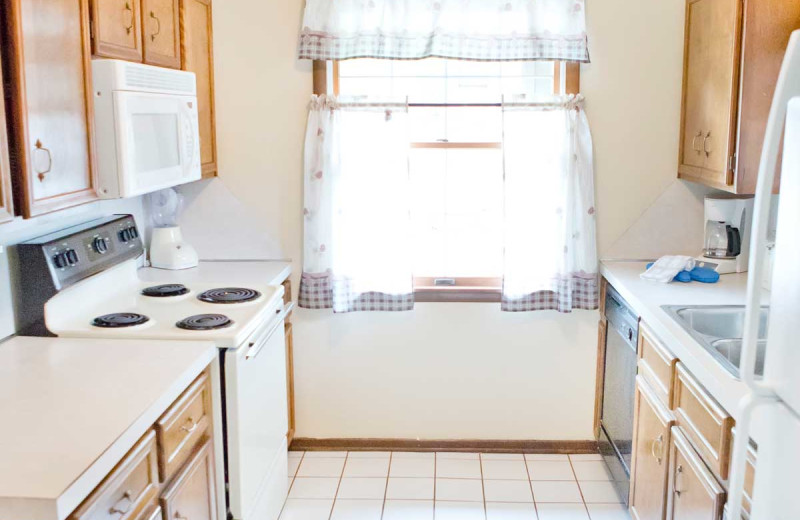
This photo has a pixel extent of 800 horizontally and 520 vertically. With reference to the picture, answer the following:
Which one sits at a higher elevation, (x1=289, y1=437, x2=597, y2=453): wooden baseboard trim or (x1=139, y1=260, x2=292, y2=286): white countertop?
(x1=139, y1=260, x2=292, y2=286): white countertop

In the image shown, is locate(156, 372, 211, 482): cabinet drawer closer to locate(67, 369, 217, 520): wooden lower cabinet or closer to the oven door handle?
locate(67, 369, 217, 520): wooden lower cabinet

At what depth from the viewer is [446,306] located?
3.47 m

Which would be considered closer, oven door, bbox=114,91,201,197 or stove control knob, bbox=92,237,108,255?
oven door, bbox=114,91,201,197

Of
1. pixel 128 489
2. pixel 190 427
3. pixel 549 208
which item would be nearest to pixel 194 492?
pixel 190 427

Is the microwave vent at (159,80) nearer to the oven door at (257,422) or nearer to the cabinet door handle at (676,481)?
the oven door at (257,422)

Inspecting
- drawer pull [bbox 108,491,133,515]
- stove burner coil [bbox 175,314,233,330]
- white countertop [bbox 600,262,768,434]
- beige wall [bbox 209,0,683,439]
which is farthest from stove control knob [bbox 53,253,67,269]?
white countertop [bbox 600,262,768,434]

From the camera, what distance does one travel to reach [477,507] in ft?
10.1

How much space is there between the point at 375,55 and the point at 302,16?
0.35m

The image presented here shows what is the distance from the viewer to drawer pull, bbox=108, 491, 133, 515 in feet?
5.22

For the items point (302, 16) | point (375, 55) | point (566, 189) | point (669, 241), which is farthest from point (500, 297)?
point (302, 16)

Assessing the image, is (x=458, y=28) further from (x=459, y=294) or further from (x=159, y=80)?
(x=159, y=80)

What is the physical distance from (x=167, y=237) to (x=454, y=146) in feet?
4.10

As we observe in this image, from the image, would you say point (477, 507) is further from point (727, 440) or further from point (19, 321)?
point (19, 321)

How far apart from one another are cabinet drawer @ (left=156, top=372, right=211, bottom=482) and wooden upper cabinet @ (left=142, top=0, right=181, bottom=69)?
3.68 ft
